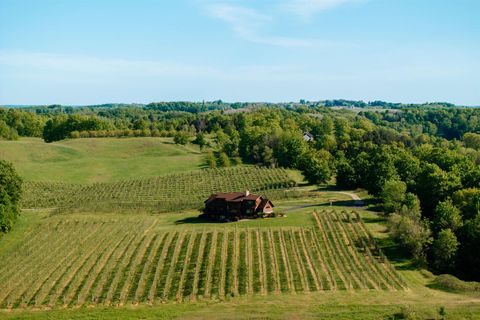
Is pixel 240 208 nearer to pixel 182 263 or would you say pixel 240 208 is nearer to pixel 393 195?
pixel 182 263

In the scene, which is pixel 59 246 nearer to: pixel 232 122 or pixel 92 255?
pixel 92 255

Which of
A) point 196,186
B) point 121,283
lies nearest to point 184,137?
point 196,186

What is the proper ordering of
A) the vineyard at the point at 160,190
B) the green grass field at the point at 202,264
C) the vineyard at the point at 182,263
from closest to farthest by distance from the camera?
the green grass field at the point at 202,264 → the vineyard at the point at 182,263 → the vineyard at the point at 160,190

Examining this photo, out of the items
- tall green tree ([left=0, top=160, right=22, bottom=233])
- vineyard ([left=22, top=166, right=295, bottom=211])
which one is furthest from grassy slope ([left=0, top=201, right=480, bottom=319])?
vineyard ([left=22, top=166, right=295, bottom=211])

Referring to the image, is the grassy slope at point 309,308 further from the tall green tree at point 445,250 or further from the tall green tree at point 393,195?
the tall green tree at point 393,195

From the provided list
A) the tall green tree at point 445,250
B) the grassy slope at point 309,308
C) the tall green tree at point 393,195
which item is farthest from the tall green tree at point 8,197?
the tall green tree at point 445,250
